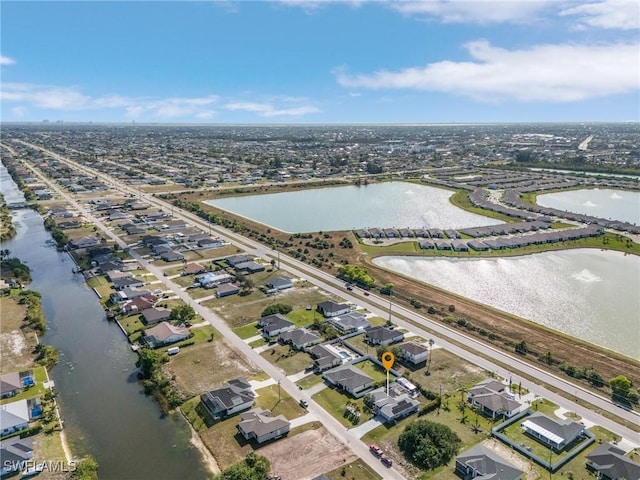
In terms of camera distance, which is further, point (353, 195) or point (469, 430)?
point (353, 195)

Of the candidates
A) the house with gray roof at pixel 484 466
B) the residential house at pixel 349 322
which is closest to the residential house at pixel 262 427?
the house with gray roof at pixel 484 466

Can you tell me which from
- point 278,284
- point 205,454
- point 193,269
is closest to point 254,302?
→ point 278,284

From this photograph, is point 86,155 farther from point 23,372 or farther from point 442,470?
point 442,470

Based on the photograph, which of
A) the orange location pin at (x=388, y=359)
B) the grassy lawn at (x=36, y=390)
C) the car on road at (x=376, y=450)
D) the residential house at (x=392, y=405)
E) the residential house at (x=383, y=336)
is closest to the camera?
the car on road at (x=376, y=450)

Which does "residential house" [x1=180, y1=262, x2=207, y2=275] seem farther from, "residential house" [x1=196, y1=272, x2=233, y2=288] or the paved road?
the paved road

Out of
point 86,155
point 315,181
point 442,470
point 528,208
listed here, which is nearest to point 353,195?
point 315,181

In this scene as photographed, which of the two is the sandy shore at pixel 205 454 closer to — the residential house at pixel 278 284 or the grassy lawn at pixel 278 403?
the grassy lawn at pixel 278 403

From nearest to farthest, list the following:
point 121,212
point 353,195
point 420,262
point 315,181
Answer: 1. point 420,262
2. point 121,212
3. point 353,195
4. point 315,181

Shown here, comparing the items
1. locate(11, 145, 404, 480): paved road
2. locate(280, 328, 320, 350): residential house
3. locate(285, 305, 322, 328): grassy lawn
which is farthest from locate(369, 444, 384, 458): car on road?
locate(285, 305, 322, 328): grassy lawn
